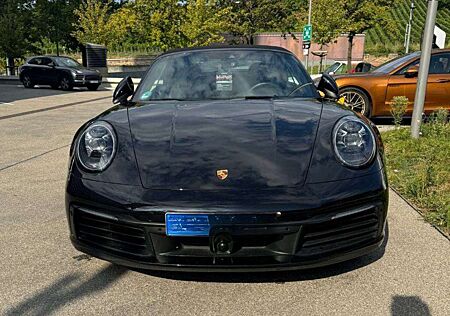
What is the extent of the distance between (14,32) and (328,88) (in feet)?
88.9

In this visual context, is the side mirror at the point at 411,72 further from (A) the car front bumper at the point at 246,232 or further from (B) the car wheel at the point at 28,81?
(B) the car wheel at the point at 28,81

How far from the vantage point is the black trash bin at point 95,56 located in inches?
889

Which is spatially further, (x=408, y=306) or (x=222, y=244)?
(x=408, y=306)

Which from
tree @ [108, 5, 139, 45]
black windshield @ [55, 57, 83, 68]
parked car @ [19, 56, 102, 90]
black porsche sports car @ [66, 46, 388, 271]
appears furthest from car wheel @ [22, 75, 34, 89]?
black porsche sports car @ [66, 46, 388, 271]

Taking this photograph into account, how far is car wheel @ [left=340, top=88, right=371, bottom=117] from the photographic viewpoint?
25.5 ft

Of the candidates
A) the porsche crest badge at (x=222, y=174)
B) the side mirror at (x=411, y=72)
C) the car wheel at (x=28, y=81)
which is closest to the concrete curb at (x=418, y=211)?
the porsche crest badge at (x=222, y=174)

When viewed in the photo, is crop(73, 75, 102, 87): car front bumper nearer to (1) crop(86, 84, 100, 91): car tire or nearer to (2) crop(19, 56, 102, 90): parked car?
(2) crop(19, 56, 102, 90): parked car

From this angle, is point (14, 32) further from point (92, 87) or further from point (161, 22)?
point (92, 87)

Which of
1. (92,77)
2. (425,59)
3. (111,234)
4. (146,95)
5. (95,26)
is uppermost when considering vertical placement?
(95,26)

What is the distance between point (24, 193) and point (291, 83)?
267 cm

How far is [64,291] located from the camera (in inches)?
89.3

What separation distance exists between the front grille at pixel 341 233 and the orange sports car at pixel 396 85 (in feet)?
19.6

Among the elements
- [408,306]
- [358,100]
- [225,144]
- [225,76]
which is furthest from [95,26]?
[408,306]

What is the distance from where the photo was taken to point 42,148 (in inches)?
242
